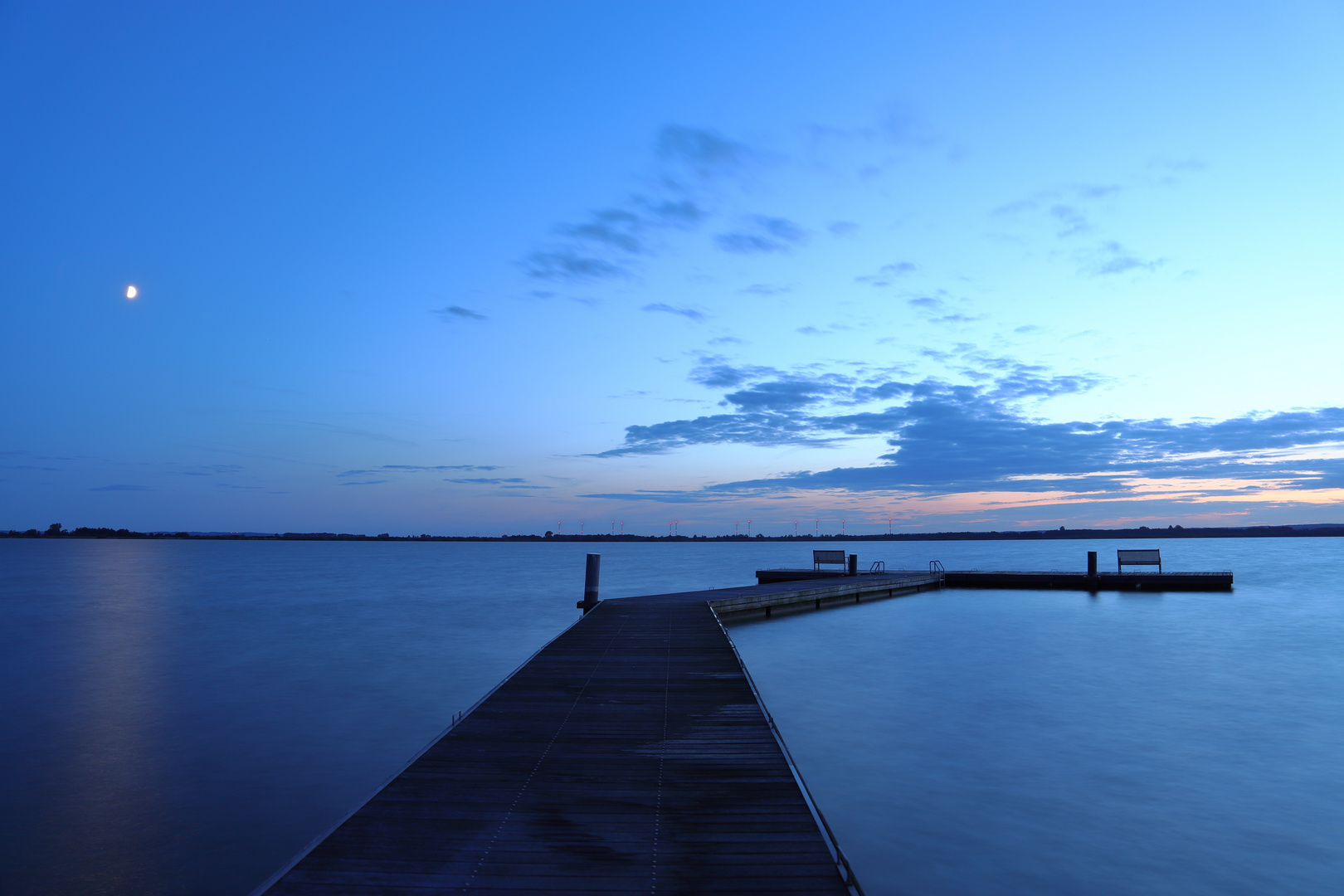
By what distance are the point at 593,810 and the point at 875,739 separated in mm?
7648

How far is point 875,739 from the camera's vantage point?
39.9 feet

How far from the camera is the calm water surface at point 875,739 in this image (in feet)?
25.5

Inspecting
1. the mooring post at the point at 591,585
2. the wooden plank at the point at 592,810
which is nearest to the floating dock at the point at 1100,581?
the mooring post at the point at 591,585

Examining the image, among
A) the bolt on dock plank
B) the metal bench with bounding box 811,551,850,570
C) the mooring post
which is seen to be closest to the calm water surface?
the bolt on dock plank

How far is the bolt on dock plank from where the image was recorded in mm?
4758

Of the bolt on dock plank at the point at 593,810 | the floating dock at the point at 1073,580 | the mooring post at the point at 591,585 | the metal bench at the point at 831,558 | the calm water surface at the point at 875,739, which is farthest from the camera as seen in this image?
the floating dock at the point at 1073,580

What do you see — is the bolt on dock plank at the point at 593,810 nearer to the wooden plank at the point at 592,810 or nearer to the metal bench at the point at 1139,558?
the wooden plank at the point at 592,810

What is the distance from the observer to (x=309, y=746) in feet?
38.6

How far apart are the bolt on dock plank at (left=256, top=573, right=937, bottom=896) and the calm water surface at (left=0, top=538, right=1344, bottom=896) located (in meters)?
1.97

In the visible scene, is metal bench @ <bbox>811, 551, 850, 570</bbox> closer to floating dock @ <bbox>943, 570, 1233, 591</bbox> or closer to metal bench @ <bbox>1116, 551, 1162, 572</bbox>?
floating dock @ <bbox>943, 570, 1233, 591</bbox>

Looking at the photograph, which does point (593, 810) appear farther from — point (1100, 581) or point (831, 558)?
point (1100, 581)

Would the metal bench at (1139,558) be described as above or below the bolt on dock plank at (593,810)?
above

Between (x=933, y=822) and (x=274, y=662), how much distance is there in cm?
1783

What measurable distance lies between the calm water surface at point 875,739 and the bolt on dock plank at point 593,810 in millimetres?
1969
